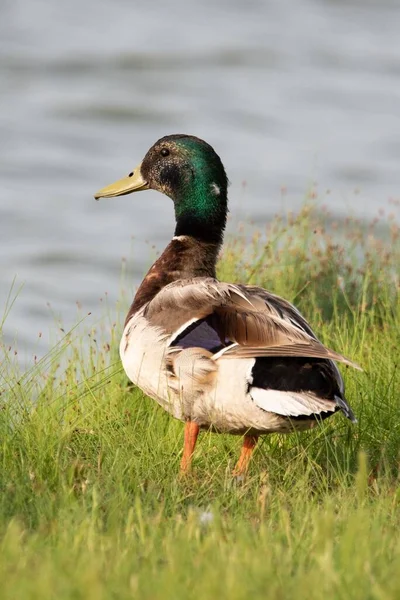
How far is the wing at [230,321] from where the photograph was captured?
4715 millimetres

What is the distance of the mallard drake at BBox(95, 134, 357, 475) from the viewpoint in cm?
466

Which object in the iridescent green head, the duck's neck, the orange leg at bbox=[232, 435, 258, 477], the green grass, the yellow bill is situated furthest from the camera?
the yellow bill

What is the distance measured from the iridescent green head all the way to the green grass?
0.77m

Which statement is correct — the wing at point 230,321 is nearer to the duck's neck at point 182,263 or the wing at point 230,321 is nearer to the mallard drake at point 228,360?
the mallard drake at point 228,360

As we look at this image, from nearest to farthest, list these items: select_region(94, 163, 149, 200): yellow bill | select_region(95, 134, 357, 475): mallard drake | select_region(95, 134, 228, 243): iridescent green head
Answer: select_region(95, 134, 357, 475): mallard drake, select_region(95, 134, 228, 243): iridescent green head, select_region(94, 163, 149, 200): yellow bill

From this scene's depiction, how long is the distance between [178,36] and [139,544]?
59.3ft

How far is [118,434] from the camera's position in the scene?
5141mm

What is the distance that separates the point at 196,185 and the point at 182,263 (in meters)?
0.40

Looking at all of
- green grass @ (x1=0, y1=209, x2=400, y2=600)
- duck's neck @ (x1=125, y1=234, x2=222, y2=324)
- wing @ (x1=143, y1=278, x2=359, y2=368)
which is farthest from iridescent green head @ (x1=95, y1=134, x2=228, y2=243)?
green grass @ (x1=0, y1=209, x2=400, y2=600)

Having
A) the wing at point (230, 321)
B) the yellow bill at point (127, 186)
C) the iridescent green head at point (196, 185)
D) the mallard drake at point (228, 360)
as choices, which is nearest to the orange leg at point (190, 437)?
the mallard drake at point (228, 360)

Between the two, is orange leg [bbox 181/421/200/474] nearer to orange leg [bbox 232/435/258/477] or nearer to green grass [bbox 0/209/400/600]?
green grass [bbox 0/209/400/600]

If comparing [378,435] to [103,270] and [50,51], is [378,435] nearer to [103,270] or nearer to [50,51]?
[103,270]

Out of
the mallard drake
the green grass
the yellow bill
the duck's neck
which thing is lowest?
the green grass

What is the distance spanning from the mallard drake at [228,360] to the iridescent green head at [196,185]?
342 millimetres
